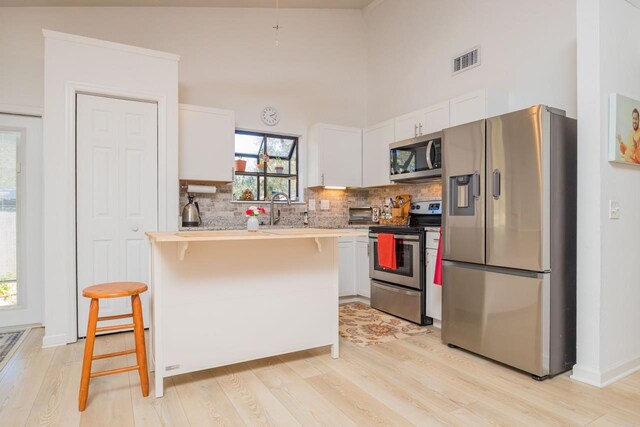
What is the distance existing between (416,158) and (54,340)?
12.0 feet

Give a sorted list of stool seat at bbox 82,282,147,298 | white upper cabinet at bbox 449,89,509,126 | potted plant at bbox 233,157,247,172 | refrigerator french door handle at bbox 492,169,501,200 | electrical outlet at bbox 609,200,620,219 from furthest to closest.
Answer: potted plant at bbox 233,157,247,172
white upper cabinet at bbox 449,89,509,126
refrigerator french door handle at bbox 492,169,501,200
electrical outlet at bbox 609,200,620,219
stool seat at bbox 82,282,147,298

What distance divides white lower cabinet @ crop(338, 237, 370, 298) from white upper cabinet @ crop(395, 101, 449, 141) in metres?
1.32

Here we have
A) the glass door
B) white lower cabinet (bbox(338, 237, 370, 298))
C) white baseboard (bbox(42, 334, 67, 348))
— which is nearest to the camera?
white baseboard (bbox(42, 334, 67, 348))

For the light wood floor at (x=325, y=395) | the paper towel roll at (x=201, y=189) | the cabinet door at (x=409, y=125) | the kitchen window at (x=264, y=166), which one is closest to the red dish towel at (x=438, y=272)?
the light wood floor at (x=325, y=395)

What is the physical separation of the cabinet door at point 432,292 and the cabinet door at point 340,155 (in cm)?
175

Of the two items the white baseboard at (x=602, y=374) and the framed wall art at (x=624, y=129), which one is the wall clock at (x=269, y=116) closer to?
the framed wall art at (x=624, y=129)

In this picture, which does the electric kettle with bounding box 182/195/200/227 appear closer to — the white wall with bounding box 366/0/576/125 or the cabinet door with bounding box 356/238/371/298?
the cabinet door with bounding box 356/238/371/298

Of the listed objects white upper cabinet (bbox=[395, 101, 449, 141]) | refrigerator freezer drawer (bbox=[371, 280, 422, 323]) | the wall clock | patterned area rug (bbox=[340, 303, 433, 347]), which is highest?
the wall clock

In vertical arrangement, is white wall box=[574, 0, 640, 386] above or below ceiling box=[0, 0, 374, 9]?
below

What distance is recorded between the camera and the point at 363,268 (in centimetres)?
449

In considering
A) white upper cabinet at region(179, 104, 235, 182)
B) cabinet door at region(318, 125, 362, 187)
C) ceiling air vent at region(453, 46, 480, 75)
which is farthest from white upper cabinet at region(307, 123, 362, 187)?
ceiling air vent at region(453, 46, 480, 75)

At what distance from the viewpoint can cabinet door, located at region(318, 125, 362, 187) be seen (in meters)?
4.81

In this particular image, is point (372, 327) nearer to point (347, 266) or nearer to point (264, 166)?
point (347, 266)

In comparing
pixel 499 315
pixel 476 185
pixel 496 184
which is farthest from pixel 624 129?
pixel 499 315
